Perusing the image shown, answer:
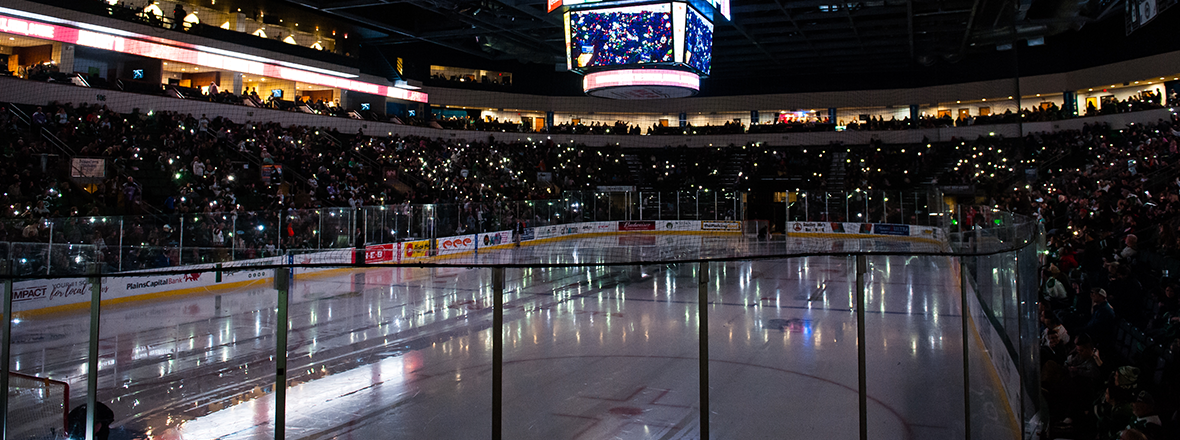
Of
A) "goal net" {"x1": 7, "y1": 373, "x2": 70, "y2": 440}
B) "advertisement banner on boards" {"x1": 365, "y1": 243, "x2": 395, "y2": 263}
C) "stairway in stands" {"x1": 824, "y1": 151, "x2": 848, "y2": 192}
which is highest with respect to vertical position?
"stairway in stands" {"x1": 824, "y1": 151, "x2": 848, "y2": 192}

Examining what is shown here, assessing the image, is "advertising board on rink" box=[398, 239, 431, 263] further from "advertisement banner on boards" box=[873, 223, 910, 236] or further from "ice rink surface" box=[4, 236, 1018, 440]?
"advertisement banner on boards" box=[873, 223, 910, 236]

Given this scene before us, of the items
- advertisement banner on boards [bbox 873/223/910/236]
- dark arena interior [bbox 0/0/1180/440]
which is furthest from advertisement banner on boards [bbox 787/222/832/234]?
advertisement banner on boards [bbox 873/223/910/236]

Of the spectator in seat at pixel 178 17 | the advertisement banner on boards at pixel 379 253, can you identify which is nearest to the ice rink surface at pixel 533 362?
the advertisement banner on boards at pixel 379 253

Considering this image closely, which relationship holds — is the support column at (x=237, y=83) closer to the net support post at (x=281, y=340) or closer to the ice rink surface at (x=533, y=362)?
the ice rink surface at (x=533, y=362)

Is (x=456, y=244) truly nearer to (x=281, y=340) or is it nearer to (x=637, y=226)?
(x=637, y=226)

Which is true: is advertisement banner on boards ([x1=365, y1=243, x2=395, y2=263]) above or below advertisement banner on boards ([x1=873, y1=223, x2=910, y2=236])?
below

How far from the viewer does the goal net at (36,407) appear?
4.62 m

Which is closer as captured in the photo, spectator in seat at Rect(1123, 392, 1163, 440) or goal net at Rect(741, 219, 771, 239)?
spectator in seat at Rect(1123, 392, 1163, 440)

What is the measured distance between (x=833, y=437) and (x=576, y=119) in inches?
1672

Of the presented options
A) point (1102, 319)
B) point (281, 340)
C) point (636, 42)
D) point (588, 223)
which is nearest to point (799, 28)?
point (588, 223)

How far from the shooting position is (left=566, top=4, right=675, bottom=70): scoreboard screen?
1895 cm

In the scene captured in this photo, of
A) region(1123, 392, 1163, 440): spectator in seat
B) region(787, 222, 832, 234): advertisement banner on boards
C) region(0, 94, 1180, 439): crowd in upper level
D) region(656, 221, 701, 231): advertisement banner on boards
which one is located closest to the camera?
region(1123, 392, 1163, 440): spectator in seat

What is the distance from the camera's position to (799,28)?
105 ft

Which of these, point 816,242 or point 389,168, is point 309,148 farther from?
point 816,242
